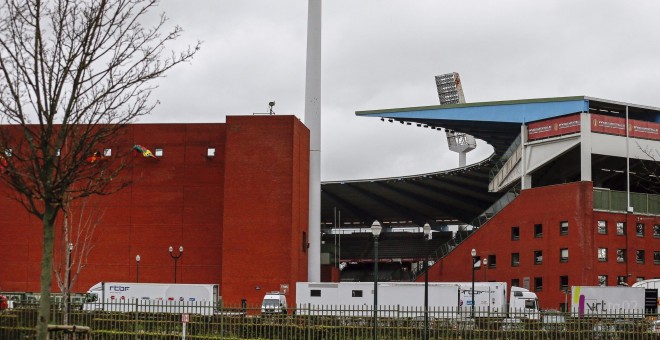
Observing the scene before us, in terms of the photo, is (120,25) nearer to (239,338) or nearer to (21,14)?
(21,14)

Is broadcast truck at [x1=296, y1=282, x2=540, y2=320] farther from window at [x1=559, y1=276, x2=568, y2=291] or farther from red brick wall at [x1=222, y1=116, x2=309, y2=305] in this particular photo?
window at [x1=559, y1=276, x2=568, y2=291]

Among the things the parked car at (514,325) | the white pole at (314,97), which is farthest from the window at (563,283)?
the parked car at (514,325)

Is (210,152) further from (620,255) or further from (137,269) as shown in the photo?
(620,255)

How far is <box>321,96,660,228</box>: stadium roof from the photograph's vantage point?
70.5 metres

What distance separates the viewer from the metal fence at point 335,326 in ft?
116

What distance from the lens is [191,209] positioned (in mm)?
67938

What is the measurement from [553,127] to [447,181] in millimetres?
30880

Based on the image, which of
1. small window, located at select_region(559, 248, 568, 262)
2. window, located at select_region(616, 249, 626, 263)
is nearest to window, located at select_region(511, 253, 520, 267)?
small window, located at select_region(559, 248, 568, 262)

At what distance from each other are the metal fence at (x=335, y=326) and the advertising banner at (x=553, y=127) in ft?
101

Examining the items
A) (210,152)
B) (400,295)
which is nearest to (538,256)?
(400,295)

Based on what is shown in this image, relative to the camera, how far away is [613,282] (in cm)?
6581

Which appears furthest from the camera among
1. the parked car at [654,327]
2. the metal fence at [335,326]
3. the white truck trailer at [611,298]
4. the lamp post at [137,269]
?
the lamp post at [137,269]

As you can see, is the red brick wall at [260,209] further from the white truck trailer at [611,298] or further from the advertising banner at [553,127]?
the white truck trailer at [611,298]

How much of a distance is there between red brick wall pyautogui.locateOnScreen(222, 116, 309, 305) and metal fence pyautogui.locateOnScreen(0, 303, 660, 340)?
81.9ft
